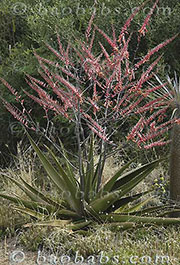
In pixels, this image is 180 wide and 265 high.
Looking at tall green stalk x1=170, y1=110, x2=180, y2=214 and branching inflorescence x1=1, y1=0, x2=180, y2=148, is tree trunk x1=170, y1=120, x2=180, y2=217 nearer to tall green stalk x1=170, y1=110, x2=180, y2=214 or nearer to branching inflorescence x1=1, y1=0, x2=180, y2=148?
tall green stalk x1=170, y1=110, x2=180, y2=214

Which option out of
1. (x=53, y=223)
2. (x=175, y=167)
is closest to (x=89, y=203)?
(x=53, y=223)

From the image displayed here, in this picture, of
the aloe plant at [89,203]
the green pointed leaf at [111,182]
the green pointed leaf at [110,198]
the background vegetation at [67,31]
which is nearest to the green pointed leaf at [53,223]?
the aloe plant at [89,203]

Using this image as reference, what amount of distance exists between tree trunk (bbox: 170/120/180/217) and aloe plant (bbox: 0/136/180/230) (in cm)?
15

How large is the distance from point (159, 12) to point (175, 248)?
3719 mm

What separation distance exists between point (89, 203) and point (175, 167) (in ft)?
2.76

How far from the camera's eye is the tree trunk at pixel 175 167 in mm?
4078

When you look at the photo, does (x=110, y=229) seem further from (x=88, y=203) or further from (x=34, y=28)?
(x=34, y=28)

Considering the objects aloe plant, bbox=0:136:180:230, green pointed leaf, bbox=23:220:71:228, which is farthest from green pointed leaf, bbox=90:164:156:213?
green pointed leaf, bbox=23:220:71:228

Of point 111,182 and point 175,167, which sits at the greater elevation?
point 175,167

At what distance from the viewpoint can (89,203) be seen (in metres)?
4.10

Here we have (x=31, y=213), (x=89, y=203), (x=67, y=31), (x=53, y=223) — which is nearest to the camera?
(x=53, y=223)

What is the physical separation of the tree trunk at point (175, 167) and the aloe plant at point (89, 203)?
147mm

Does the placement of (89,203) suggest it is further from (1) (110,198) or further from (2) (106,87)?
(2) (106,87)

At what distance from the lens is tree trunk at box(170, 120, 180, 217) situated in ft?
13.4
